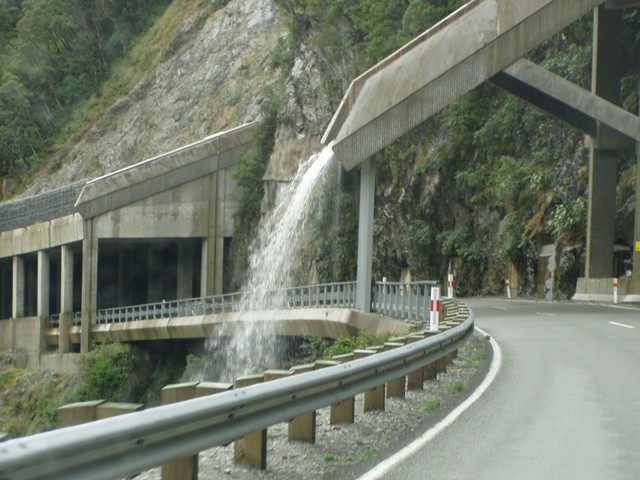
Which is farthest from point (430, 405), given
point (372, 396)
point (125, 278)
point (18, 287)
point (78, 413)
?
point (125, 278)

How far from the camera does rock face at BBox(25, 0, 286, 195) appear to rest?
213ft

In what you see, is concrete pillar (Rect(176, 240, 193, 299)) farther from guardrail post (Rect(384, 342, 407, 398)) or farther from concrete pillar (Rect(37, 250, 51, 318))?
guardrail post (Rect(384, 342, 407, 398))

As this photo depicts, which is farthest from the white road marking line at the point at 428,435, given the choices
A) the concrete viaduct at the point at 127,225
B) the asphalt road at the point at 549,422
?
the concrete viaduct at the point at 127,225

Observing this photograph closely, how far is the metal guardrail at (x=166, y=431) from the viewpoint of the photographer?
399cm

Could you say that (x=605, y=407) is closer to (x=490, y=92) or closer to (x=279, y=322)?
(x=279, y=322)

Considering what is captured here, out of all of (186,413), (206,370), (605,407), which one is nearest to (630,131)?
(206,370)

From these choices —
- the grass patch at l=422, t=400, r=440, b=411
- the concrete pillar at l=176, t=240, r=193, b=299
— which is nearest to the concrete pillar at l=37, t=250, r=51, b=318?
the concrete pillar at l=176, t=240, r=193, b=299

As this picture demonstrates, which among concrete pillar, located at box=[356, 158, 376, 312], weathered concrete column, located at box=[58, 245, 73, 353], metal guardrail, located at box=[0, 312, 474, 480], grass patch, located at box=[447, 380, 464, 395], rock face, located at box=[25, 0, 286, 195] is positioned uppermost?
rock face, located at box=[25, 0, 286, 195]

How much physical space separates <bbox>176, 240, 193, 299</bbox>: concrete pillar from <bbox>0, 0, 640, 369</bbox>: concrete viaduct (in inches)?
3.3

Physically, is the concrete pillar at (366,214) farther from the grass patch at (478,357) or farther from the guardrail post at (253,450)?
the guardrail post at (253,450)

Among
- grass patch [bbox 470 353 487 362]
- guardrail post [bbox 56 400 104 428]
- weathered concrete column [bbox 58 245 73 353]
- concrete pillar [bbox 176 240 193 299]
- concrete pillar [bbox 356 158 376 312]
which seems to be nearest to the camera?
guardrail post [bbox 56 400 104 428]

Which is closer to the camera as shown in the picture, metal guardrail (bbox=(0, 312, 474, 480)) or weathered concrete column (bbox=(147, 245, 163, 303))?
metal guardrail (bbox=(0, 312, 474, 480))

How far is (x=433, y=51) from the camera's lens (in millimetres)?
22688

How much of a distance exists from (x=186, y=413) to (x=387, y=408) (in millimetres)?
5295
